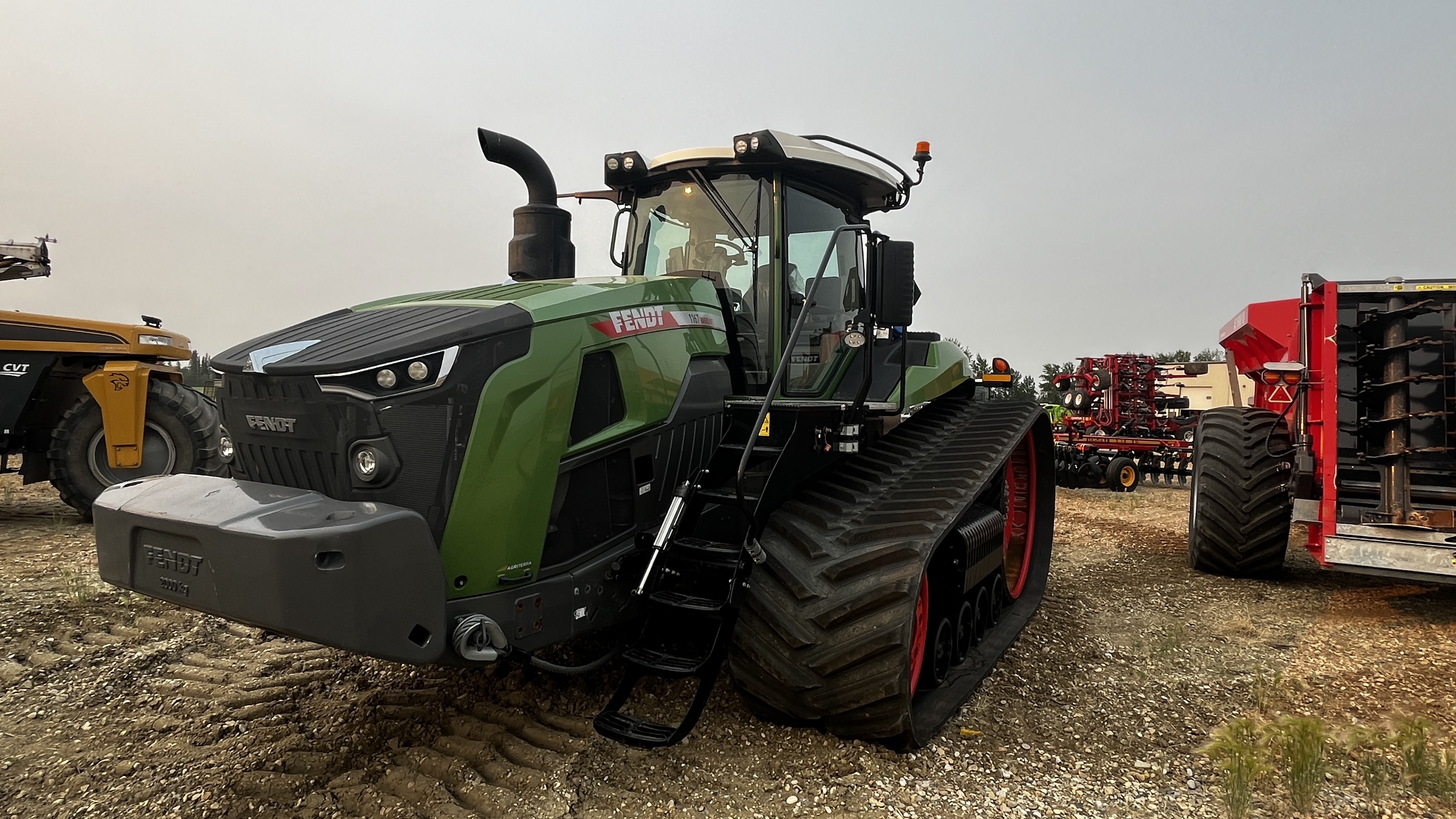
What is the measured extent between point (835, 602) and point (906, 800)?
2.35ft

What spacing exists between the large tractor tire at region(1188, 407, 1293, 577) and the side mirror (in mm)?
4000

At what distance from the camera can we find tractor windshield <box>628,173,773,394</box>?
402 cm

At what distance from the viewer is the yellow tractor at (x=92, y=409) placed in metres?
7.69

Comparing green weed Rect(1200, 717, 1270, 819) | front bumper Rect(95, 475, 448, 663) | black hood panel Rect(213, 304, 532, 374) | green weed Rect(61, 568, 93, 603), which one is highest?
black hood panel Rect(213, 304, 532, 374)

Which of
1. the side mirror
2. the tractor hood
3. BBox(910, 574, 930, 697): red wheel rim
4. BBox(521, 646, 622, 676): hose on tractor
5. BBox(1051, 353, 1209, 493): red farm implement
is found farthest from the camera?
BBox(1051, 353, 1209, 493): red farm implement

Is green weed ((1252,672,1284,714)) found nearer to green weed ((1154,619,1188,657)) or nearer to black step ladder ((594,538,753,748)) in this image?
green weed ((1154,619,1188,657))

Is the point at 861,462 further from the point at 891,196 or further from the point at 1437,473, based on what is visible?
the point at 1437,473

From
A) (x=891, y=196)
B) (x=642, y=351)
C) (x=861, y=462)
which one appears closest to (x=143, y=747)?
(x=642, y=351)

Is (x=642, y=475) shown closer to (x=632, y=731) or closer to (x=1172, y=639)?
(x=632, y=731)

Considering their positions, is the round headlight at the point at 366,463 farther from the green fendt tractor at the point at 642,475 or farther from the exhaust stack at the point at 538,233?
the exhaust stack at the point at 538,233

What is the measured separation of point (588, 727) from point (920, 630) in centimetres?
153

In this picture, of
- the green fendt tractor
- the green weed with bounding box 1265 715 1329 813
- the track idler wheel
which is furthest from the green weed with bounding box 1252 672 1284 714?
the track idler wheel

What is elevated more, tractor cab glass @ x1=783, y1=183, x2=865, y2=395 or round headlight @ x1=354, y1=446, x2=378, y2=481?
tractor cab glass @ x1=783, y1=183, x2=865, y2=395

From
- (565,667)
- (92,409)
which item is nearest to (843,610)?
(565,667)
